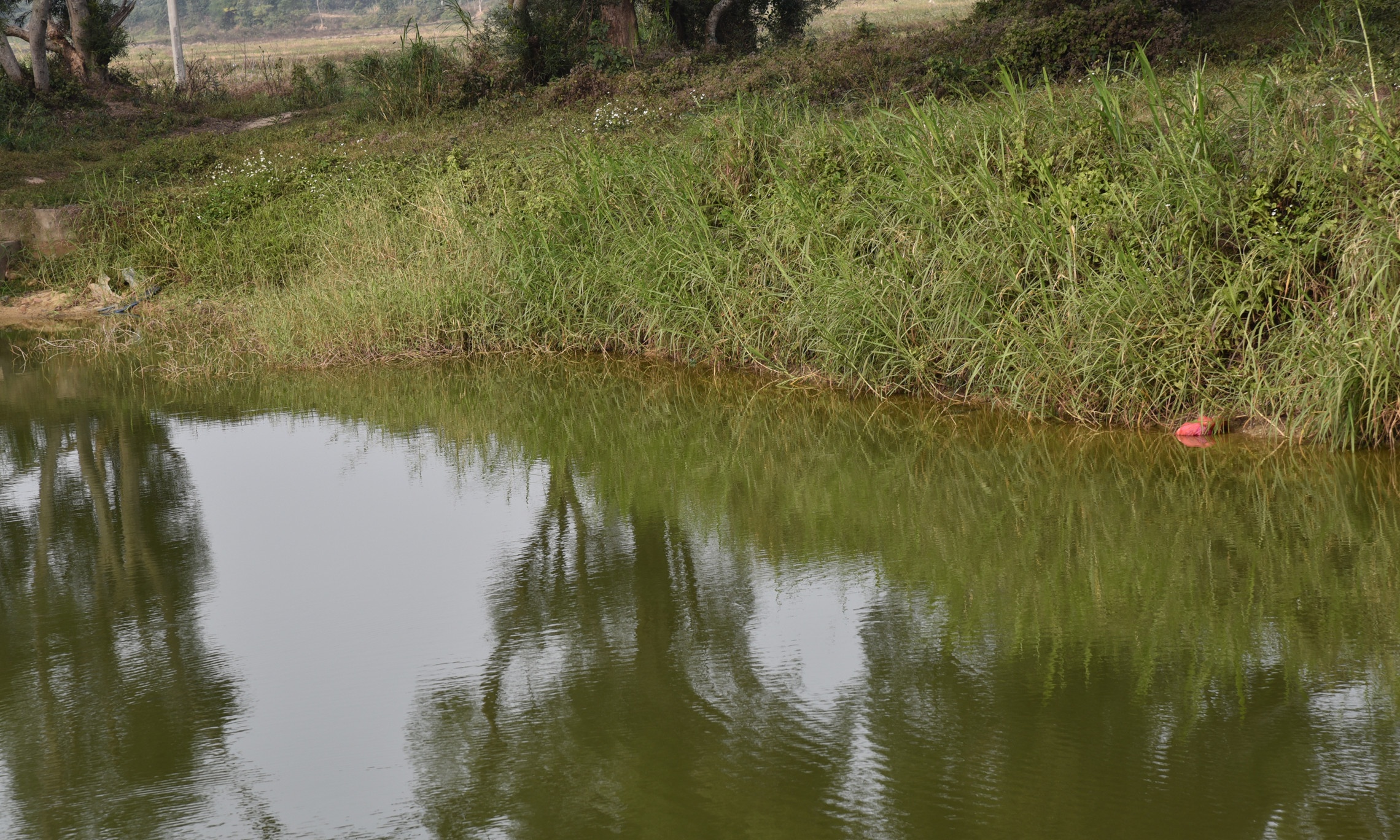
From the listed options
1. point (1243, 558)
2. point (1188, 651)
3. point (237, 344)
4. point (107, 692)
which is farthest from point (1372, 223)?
point (237, 344)

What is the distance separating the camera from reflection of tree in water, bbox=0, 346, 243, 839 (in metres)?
2.98

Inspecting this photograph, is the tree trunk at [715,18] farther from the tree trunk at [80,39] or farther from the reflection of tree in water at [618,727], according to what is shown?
the reflection of tree in water at [618,727]

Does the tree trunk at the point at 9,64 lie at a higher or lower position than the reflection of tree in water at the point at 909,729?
higher

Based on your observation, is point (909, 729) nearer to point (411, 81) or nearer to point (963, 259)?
point (963, 259)

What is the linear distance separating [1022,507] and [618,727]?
237cm

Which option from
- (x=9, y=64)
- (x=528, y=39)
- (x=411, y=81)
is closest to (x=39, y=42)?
(x=9, y=64)

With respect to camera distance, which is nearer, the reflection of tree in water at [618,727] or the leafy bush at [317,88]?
the reflection of tree in water at [618,727]

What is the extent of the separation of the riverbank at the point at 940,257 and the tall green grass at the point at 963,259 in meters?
0.02

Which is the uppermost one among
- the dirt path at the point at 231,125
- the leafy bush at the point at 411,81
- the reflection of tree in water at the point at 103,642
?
the leafy bush at the point at 411,81

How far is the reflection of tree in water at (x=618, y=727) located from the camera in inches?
109

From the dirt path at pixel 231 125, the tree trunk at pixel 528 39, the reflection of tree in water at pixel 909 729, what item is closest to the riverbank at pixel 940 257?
the reflection of tree in water at pixel 909 729

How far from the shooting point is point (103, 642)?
3.90 meters

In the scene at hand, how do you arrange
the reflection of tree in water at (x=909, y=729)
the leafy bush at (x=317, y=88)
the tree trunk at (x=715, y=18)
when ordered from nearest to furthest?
the reflection of tree in water at (x=909, y=729) < the tree trunk at (x=715, y=18) < the leafy bush at (x=317, y=88)

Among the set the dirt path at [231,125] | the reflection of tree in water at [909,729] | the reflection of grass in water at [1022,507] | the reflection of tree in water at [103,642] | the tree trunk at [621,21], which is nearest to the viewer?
the reflection of tree in water at [909,729]
